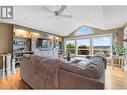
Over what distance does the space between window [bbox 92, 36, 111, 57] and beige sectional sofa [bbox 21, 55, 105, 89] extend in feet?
5.98

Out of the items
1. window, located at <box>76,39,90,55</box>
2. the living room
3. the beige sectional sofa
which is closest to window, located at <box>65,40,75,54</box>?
→ the living room

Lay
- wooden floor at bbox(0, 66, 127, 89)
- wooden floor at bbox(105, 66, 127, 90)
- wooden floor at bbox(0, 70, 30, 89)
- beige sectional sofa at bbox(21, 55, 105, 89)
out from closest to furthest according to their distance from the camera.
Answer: beige sectional sofa at bbox(21, 55, 105, 89)
wooden floor at bbox(0, 70, 30, 89)
wooden floor at bbox(0, 66, 127, 89)
wooden floor at bbox(105, 66, 127, 90)

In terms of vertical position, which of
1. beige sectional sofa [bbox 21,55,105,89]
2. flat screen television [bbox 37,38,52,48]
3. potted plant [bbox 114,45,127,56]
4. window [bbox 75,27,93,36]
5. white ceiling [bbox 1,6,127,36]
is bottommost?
beige sectional sofa [bbox 21,55,105,89]

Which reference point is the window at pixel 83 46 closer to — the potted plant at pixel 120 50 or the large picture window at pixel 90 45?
the large picture window at pixel 90 45

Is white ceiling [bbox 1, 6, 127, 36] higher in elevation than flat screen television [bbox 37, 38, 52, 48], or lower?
higher

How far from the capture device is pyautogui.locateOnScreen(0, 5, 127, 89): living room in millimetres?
4094

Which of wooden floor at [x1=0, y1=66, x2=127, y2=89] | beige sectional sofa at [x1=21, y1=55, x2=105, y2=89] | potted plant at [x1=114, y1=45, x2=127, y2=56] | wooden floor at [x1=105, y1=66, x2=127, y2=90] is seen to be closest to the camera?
beige sectional sofa at [x1=21, y1=55, x2=105, y2=89]

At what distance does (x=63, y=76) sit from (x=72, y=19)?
280 cm

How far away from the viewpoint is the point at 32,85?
3.35 metres

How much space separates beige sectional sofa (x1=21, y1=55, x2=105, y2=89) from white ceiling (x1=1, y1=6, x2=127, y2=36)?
160 cm

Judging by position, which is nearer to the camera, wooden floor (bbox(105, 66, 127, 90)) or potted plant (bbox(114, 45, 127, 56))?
wooden floor (bbox(105, 66, 127, 90))

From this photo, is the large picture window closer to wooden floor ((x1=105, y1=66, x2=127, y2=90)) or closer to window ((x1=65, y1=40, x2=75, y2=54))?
window ((x1=65, y1=40, x2=75, y2=54))

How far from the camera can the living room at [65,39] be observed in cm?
409

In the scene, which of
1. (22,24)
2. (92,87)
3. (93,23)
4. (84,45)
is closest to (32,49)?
(22,24)
